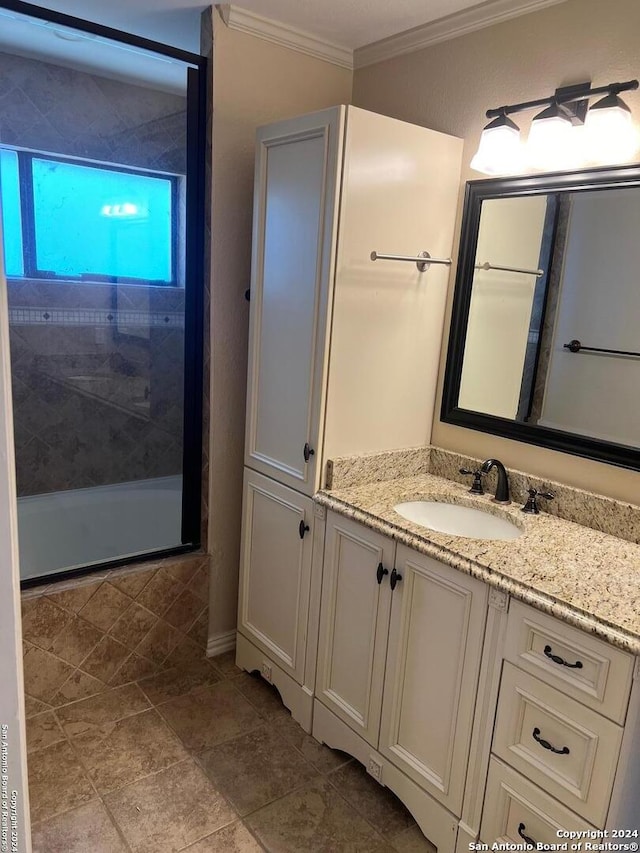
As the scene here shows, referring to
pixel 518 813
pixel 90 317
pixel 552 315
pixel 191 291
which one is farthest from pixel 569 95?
pixel 90 317

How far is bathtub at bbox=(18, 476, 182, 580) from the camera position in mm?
2750

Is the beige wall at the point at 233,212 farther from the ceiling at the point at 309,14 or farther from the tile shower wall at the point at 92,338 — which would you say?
the tile shower wall at the point at 92,338

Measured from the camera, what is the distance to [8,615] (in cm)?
61

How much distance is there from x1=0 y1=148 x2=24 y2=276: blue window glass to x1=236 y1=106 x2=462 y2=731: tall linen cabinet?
1.47 m

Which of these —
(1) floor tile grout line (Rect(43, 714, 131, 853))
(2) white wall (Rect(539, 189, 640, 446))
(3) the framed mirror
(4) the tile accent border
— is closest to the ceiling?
(3) the framed mirror

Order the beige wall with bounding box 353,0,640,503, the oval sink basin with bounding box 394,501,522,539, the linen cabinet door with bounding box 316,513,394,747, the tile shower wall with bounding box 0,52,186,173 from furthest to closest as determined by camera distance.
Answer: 1. the tile shower wall with bounding box 0,52,186,173
2. the oval sink basin with bounding box 394,501,522,539
3. the linen cabinet door with bounding box 316,513,394,747
4. the beige wall with bounding box 353,0,640,503

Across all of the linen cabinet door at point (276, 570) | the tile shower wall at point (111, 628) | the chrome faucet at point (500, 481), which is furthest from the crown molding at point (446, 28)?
the tile shower wall at point (111, 628)

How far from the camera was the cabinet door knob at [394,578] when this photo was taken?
5.88 feet

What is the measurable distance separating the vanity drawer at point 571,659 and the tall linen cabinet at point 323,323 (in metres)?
0.76

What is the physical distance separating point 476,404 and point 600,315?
51 cm

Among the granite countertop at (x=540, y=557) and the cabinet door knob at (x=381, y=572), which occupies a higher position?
the granite countertop at (x=540, y=557)

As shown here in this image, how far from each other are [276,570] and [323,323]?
3.06 ft

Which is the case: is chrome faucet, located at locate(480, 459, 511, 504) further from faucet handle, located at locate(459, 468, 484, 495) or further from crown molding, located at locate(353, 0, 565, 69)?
crown molding, located at locate(353, 0, 565, 69)

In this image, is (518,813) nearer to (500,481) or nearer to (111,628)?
(500,481)
